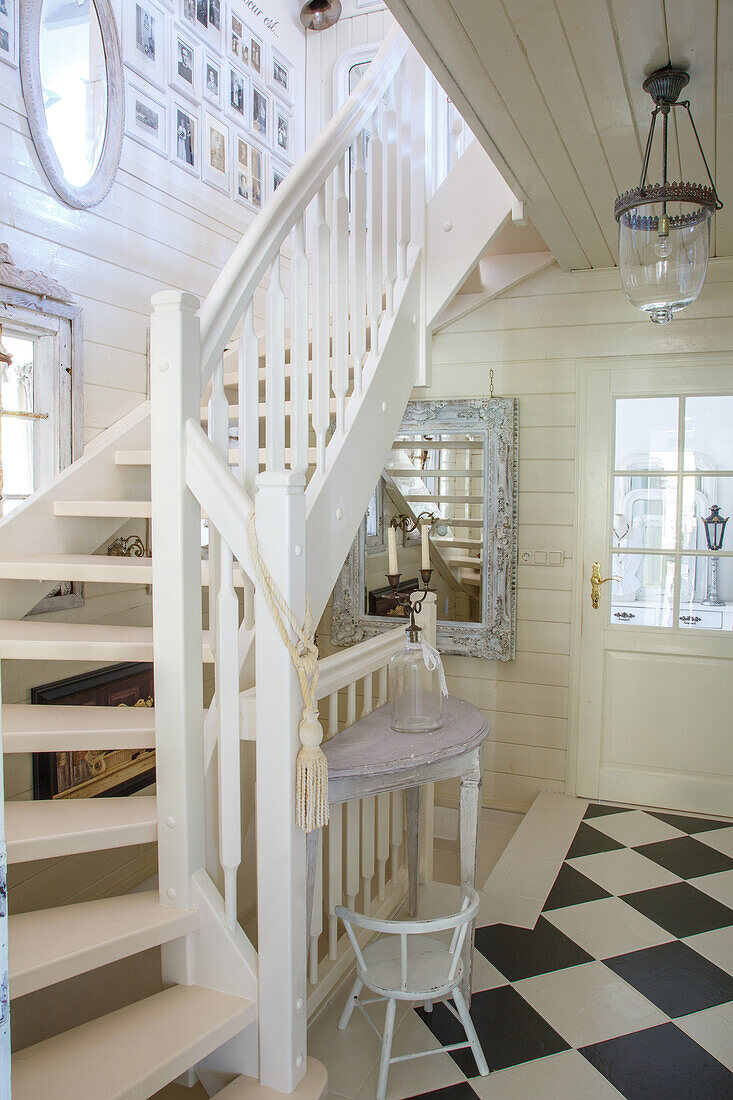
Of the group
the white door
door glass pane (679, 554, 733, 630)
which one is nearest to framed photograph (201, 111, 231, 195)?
the white door

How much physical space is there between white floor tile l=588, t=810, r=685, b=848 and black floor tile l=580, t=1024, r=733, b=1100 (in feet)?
3.88

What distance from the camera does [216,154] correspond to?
342 cm

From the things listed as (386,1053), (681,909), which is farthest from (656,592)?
(386,1053)

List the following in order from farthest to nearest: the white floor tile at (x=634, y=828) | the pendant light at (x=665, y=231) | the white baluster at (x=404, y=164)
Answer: the white floor tile at (x=634, y=828)
the white baluster at (x=404, y=164)
the pendant light at (x=665, y=231)

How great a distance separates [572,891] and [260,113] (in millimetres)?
3637

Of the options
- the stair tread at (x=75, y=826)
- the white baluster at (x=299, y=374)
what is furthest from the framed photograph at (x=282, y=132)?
the stair tread at (x=75, y=826)

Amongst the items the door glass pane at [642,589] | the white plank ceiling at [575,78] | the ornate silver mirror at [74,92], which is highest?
the ornate silver mirror at [74,92]

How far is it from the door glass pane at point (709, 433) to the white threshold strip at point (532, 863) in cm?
A: 159

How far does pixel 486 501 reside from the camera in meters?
3.68

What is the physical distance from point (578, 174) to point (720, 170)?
43 centimetres

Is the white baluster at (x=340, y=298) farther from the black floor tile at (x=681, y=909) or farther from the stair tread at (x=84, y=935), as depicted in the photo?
the black floor tile at (x=681, y=909)

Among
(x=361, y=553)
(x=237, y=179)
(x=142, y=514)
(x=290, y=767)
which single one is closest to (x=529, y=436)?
(x=361, y=553)

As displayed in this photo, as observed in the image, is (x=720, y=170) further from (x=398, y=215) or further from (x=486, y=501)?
(x=486, y=501)

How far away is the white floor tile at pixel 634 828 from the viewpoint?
3207mm
